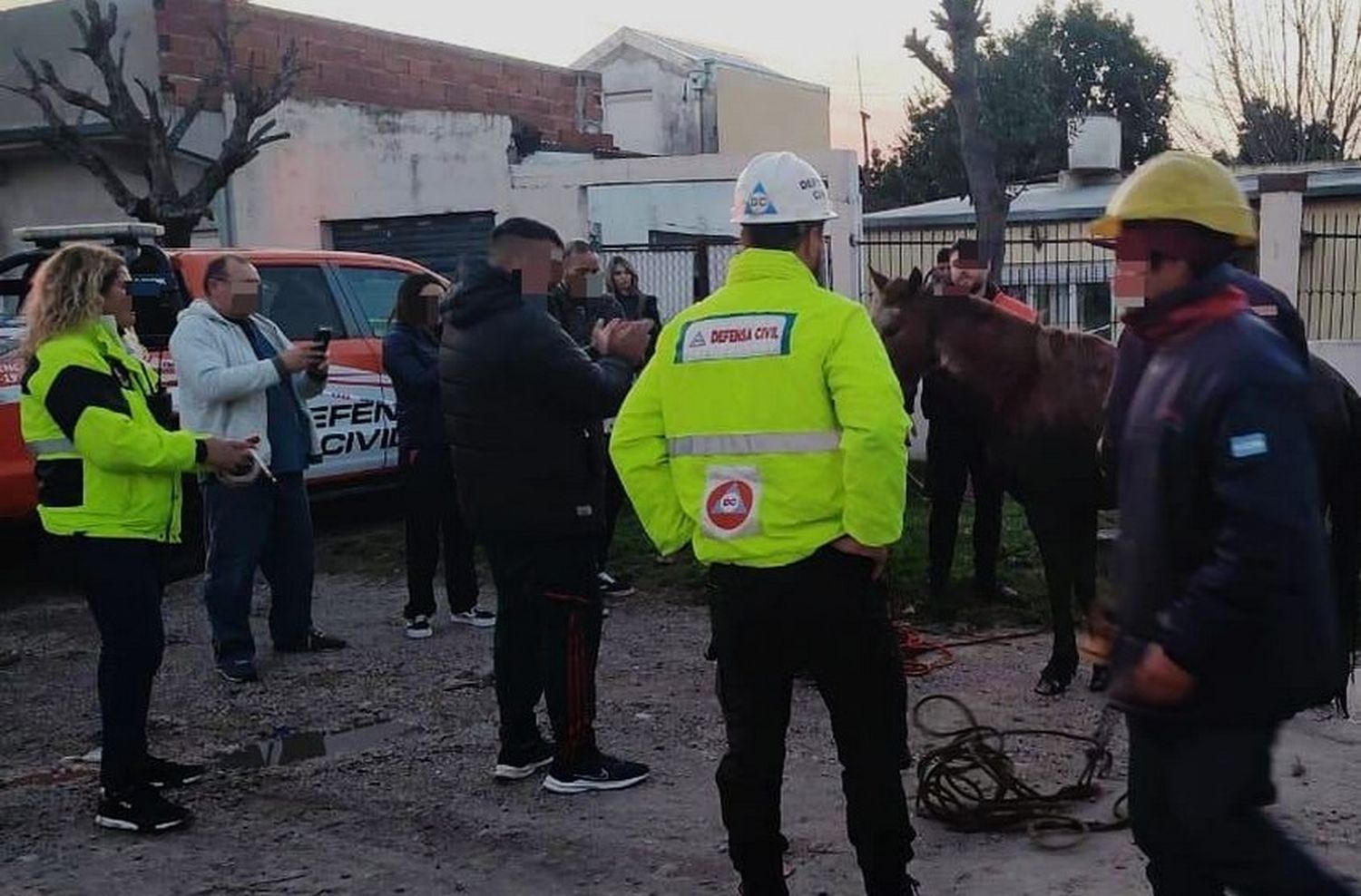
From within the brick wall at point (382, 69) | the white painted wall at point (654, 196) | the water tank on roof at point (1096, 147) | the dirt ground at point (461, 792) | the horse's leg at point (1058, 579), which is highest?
the brick wall at point (382, 69)

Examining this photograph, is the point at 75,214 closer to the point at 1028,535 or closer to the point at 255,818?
the point at 1028,535

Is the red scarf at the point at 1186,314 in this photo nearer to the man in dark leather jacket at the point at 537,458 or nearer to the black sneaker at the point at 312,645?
the man in dark leather jacket at the point at 537,458

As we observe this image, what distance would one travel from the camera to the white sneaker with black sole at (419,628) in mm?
7449

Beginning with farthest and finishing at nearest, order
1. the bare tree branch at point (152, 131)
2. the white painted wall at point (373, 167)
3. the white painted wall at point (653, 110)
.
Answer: the white painted wall at point (653, 110) < the white painted wall at point (373, 167) < the bare tree branch at point (152, 131)

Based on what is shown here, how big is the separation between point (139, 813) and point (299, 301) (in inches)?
219

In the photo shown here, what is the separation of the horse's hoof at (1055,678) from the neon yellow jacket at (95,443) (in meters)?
3.52

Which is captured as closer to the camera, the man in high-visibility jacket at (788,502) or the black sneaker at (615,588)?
the man in high-visibility jacket at (788,502)

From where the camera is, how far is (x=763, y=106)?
88.5 ft

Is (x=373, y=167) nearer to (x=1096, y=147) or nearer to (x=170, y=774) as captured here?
(x=1096, y=147)

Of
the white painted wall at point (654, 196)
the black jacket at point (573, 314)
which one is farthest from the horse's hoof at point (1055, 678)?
the white painted wall at point (654, 196)

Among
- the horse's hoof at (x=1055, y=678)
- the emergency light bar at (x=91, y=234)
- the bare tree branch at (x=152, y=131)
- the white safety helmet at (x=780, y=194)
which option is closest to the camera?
the white safety helmet at (x=780, y=194)

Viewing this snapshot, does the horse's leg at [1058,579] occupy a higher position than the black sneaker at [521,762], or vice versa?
the horse's leg at [1058,579]

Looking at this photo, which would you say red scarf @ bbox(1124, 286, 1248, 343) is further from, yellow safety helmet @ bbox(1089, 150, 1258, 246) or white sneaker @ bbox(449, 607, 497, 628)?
white sneaker @ bbox(449, 607, 497, 628)

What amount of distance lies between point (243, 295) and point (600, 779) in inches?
113
